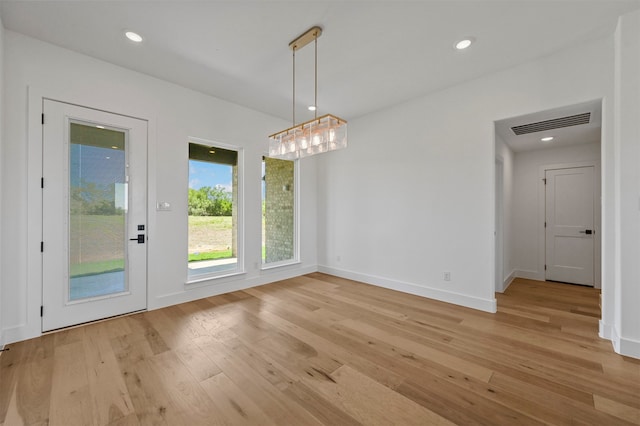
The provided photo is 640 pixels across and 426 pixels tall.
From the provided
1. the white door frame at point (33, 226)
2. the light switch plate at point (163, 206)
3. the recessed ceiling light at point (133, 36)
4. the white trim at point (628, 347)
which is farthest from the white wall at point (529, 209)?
the white door frame at point (33, 226)

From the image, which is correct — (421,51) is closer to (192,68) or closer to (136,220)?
(192,68)

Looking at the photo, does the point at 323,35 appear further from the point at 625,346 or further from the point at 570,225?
the point at 570,225

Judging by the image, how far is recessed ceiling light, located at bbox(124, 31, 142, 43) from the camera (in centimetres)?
264

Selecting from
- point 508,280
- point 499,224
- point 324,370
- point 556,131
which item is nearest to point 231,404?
point 324,370

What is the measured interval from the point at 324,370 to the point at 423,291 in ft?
8.10

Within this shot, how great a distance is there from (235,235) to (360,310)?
2450 mm

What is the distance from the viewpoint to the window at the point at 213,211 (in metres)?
4.11

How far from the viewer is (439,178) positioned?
390 centimetres

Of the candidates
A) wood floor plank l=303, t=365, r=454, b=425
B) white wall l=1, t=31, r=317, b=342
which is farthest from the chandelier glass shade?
wood floor plank l=303, t=365, r=454, b=425

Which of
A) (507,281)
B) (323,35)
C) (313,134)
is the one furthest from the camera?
(507,281)

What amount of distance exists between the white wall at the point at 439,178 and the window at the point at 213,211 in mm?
2041

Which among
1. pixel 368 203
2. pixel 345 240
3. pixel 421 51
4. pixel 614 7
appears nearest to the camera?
pixel 614 7

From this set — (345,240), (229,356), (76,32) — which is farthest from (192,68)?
(345,240)

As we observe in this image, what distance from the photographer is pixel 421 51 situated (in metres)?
2.91
